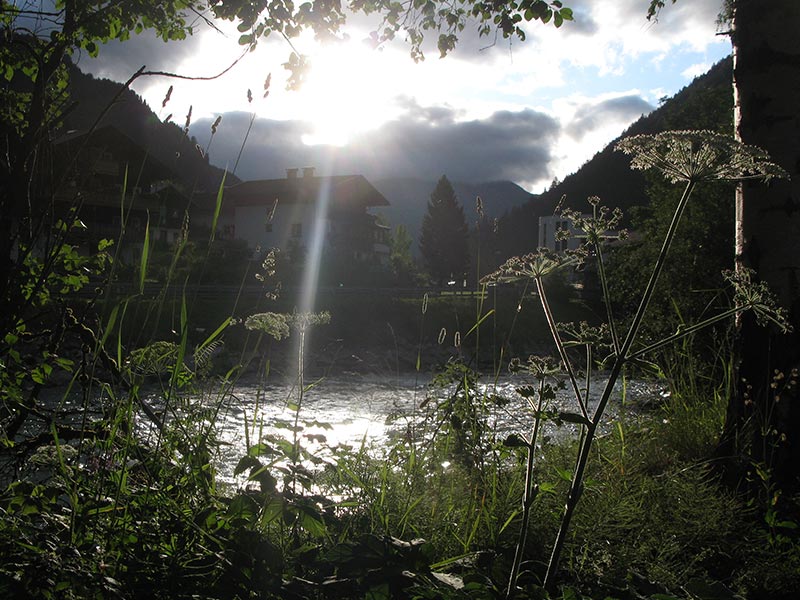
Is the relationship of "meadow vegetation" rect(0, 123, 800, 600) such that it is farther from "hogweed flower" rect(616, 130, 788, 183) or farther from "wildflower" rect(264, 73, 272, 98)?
"wildflower" rect(264, 73, 272, 98)

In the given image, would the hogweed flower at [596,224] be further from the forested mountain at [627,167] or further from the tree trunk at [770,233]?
the tree trunk at [770,233]

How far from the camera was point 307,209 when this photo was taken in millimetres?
45000

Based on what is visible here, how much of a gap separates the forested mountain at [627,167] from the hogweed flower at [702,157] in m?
0.25

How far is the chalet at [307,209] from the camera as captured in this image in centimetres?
4366

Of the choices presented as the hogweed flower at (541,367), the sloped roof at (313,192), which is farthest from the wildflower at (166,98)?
the sloped roof at (313,192)

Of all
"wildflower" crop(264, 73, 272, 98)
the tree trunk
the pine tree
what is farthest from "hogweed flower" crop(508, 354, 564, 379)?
the pine tree

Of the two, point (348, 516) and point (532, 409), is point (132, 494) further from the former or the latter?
point (532, 409)

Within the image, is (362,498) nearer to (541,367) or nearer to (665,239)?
(541,367)

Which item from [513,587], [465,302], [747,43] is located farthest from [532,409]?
[465,302]

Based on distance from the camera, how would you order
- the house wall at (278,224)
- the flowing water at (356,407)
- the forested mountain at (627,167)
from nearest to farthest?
the flowing water at (356,407), the forested mountain at (627,167), the house wall at (278,224)

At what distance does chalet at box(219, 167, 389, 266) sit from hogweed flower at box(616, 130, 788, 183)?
39.4 m

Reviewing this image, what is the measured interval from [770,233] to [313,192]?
4406 centimetres

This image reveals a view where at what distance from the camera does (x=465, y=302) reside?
25625 millimetres

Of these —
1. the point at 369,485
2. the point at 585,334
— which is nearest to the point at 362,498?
the point at 369,485
